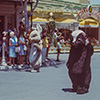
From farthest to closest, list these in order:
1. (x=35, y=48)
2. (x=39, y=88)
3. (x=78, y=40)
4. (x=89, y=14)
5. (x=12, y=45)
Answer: (x=89, y=14) → (x=12, y=45) → (x=35, y=48) → (x=39, y=88) → (x=78, y=40)

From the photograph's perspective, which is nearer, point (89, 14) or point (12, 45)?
point (12, 45)

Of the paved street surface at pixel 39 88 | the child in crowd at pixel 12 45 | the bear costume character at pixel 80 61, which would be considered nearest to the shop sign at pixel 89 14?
the child in crowd at pixel 12 45

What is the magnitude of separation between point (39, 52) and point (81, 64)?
183 inches

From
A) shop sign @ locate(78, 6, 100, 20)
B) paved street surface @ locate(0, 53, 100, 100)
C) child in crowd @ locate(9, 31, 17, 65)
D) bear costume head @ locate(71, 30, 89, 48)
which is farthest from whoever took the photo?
shop sign @ locate(78, 6, 100, 20)

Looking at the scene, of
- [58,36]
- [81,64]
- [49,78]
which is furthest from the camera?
[58,36]

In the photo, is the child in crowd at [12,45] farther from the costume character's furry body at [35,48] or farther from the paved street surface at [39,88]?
the paved street surface at [39,88]

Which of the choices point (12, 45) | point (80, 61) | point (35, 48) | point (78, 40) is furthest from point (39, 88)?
point (12, 45)

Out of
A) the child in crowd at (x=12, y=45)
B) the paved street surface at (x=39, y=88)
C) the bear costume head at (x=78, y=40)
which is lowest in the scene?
the paved street surface at (x=39, y=88)

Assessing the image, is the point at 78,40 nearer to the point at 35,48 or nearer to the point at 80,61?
the point at 80,61

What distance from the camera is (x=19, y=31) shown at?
15.3 meters

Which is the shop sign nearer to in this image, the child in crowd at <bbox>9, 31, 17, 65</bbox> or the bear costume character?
the child in crowd at <bbox>9, 31, 17, 65</bbox>

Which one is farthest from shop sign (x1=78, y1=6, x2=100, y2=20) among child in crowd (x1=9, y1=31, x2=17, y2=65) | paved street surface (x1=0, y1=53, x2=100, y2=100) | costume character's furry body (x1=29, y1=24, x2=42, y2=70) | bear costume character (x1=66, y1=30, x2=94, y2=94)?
bear costume character (x1=66, y1=30, x2=94, y2=94)

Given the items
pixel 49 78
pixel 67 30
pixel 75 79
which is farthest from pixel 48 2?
pixel 75 79

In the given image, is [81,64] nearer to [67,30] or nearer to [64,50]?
[64,50]
